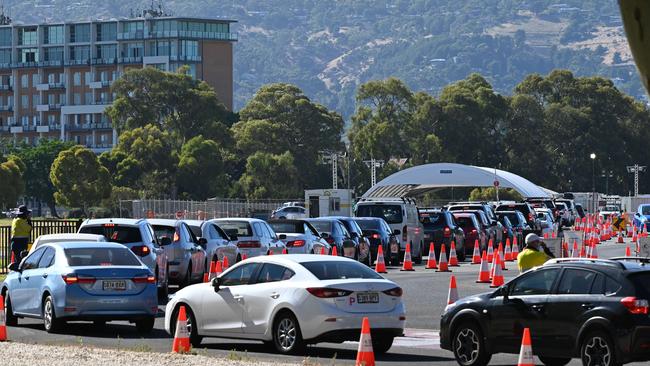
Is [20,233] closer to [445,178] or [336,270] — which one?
[336,270]

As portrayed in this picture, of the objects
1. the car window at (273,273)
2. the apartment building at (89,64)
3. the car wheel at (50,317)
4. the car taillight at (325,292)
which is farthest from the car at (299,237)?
the apartment building at (89,64)

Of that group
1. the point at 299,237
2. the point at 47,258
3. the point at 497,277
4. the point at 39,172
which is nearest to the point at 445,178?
the point at 39,172

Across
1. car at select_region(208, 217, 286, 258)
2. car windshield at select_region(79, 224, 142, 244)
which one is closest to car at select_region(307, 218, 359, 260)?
car at select_region(208, 217, 286, 258)

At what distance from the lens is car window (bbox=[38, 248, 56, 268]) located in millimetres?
22078

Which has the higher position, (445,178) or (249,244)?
(445,178)

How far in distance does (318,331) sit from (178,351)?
1.67m

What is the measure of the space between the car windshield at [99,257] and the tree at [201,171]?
84.8 meters

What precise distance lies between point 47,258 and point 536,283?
8483mm

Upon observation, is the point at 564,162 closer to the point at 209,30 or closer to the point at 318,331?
the point at 209,30

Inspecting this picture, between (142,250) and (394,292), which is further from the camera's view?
A: (142,250)

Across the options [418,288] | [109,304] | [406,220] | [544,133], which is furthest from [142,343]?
[544,133]

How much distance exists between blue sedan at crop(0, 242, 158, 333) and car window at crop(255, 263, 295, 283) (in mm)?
2984

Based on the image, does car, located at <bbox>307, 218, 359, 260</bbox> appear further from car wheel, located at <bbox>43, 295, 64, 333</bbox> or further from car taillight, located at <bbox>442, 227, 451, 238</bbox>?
car wheel, located at <bbox>43, 295, 64, 333</bbox>

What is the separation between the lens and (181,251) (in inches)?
1163
